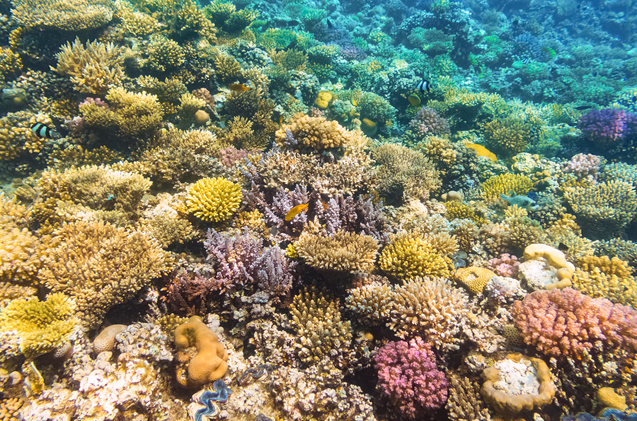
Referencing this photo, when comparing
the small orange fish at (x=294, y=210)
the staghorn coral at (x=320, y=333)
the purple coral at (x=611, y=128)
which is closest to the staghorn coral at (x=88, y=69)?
the small orange fish at (x=294, y=210)

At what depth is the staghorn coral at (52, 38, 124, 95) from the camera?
680 cm

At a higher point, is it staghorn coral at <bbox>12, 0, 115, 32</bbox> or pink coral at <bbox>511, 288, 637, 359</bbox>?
staghorn coral at <bbox>12, 0, 115, 32</bbox>

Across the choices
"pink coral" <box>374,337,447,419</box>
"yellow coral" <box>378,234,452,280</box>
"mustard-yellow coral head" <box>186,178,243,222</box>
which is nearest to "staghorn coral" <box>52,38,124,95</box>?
"mustard-yellow coral head" <box>186,178,243,222</box>

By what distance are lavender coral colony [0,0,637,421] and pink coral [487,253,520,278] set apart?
32 millimetres

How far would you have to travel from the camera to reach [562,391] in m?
3.03

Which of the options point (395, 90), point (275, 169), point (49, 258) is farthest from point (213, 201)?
point (395, 90)

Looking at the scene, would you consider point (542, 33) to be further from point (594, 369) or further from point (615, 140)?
point (594, 369)

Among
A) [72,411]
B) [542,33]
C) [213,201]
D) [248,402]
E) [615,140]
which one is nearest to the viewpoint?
[72,411]

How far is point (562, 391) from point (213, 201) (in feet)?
17.9

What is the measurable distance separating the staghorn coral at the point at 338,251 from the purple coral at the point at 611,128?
1069 cm

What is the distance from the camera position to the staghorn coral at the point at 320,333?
11.2ft

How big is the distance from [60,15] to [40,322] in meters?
9.44

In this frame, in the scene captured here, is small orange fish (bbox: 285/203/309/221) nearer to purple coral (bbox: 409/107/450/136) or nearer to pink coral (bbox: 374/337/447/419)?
pink coral (bbox: 374/337/447/419)

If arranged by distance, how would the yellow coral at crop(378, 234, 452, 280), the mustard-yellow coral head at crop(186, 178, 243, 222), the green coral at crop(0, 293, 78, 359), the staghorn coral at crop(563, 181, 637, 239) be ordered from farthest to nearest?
the staghorn coral at crop(563, 181, 637, 239)
the mustard-yellow coral head at crop(186, 178, 243, 222)
the yellow coral at crop(378, 234, 452, 280)
the green coral at crop(0, 293, 78, 359)
